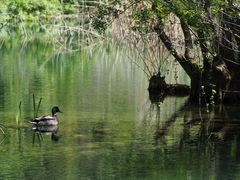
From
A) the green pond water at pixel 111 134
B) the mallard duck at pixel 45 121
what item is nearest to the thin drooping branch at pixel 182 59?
the green pond water at pixel 111 134

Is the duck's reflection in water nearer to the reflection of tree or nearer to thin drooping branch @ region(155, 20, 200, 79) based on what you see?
the reflection of tree

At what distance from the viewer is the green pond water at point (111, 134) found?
13977mm

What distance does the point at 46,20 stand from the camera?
49188 mm

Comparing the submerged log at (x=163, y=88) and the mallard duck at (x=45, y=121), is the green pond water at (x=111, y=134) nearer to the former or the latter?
the mallard duck at (x=45, y=121)

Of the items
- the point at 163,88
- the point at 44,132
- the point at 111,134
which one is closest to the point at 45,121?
the point at 44,132

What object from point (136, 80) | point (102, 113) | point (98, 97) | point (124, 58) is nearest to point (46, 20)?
point (124, 58)

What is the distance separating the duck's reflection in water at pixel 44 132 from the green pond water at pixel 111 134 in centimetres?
2

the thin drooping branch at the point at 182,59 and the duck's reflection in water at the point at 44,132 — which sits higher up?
the thin drooping branch at the point at 182,59

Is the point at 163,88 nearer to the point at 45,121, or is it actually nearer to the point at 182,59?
the point at 182,59

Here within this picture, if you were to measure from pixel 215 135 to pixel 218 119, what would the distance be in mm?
2306

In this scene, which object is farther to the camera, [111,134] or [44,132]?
[44,132]

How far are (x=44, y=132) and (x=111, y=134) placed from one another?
4.82 ft

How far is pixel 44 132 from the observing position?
A: 57.4ft

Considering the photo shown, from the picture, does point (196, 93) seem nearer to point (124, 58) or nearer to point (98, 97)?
point (98, 97)
